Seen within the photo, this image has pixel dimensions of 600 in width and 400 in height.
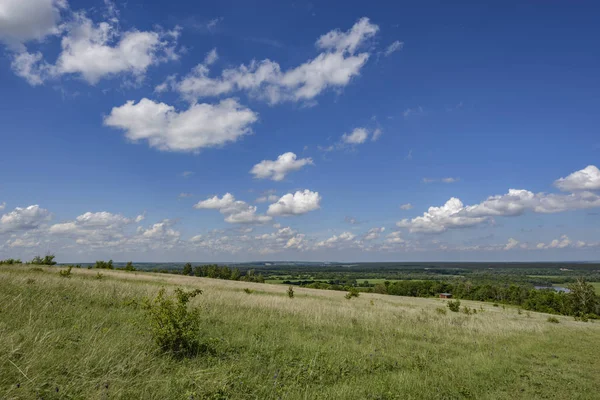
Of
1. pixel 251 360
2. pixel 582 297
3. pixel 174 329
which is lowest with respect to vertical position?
pixel 582 297

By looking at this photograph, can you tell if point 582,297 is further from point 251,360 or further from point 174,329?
point 174,329

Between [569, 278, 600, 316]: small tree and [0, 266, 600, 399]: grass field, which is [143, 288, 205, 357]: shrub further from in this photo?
[569, 278, 600, 316]: small tree

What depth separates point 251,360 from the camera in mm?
7754

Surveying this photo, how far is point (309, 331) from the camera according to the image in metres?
12.8

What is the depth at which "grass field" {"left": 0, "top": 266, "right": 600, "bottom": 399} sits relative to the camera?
16.4 ft

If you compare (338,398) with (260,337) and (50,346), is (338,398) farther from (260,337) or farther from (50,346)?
(50,346)

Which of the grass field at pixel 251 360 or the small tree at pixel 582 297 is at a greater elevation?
the grass field at pixel 251 360

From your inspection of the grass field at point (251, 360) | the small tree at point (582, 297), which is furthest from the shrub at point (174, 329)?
the small tree at point (582, 297)

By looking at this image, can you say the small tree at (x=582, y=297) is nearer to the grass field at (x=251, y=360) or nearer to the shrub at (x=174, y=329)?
the grass field at (x=251, y=360)

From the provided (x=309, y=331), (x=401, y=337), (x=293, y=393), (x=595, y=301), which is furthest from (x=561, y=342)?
(x=595, y=301)

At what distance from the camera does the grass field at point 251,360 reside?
16.4 feet

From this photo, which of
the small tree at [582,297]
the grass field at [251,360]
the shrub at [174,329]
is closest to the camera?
the grass field at [251,360]

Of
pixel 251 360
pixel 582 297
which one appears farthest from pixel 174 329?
pixel 582 297

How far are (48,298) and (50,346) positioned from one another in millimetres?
5238
